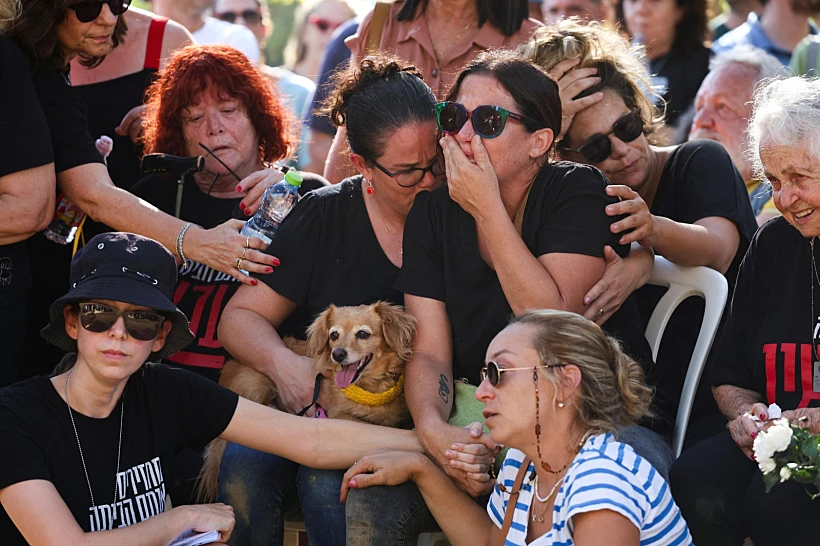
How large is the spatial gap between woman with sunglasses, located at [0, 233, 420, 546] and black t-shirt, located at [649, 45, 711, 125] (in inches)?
143

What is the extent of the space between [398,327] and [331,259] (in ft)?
1.46

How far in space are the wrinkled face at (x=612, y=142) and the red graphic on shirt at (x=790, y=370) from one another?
1018mm

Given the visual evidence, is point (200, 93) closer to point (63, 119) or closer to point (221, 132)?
point (221, 132)

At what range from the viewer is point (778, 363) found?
11.1ft

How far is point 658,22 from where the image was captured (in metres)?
6.45

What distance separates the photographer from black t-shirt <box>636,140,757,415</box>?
400cm

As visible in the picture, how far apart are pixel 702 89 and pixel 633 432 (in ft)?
9.16

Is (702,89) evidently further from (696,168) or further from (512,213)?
(512,213)

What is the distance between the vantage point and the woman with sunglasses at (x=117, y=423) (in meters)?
3.01

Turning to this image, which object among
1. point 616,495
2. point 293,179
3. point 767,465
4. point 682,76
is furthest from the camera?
point 682,76

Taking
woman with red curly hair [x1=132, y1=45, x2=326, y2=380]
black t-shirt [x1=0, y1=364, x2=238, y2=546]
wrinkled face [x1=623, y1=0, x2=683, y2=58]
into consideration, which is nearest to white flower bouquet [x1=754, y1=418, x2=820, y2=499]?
black t-shirt [x1=0, y1=364, x2=238, y2=546]

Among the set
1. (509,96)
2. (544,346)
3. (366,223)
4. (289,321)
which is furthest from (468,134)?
(289,321)

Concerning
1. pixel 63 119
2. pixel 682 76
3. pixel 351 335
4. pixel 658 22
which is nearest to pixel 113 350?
pixel 351 335

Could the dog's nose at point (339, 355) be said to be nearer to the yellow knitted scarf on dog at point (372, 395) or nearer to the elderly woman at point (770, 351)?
the yellow knitted scarf on dog at point (372, 395)
